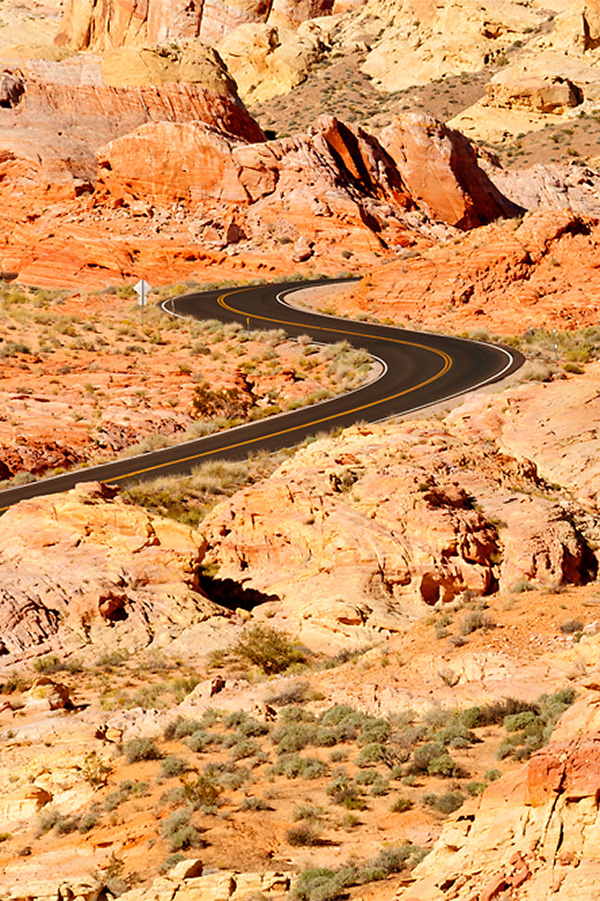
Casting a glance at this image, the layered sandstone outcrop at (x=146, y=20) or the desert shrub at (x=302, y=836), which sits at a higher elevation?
the layered sandstone outcrop at (x=146, y=20)

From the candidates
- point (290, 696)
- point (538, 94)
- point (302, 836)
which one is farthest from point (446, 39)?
point (302, 836)

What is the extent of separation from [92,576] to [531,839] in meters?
13.8

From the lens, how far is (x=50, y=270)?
58750mm

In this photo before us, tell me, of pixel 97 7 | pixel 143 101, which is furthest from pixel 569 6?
pixel 143 101

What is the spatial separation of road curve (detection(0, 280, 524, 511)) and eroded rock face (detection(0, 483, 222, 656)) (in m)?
6.06

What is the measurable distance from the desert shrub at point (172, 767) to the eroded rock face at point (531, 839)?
533 centimetres

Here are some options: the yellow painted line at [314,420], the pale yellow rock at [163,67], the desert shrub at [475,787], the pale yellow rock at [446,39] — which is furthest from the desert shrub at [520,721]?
the pale yellow rock at [446,39]

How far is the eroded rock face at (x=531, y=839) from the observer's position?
741 cm

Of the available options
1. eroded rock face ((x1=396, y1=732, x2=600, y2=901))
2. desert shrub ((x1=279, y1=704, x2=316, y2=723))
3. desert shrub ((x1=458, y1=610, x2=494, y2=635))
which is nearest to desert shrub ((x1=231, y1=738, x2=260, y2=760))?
desert shrub ((x1=279, y1=704, x2=316, y2=723))

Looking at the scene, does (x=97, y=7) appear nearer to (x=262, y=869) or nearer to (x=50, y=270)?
(x=50, y=270)

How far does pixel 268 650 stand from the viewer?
18438mm

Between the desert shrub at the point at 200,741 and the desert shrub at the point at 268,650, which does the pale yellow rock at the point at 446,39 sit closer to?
the desert shrub at the point at 268,650

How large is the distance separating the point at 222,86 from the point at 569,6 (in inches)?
2355

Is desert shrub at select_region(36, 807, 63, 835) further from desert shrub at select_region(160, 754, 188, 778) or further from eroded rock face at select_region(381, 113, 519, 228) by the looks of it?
eroded rock face at select_region(381, 113, 519, 228)
